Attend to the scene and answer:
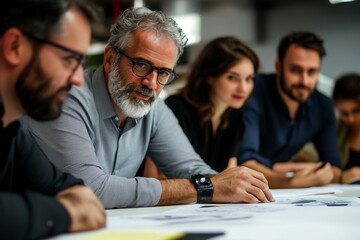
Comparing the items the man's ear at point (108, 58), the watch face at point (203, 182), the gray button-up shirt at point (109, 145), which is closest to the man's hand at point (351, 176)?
the gray button-up shirt at point (109, 145)

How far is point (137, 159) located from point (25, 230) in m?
1.01

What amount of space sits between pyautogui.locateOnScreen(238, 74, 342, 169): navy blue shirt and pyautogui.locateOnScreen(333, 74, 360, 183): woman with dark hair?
48cm

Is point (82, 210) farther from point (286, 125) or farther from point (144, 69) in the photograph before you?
point (286, 125)

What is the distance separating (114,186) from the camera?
1.25 metres

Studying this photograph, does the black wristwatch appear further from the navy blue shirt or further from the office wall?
the office wall

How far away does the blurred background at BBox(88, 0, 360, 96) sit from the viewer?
4.45 meters

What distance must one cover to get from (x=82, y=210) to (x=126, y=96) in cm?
74

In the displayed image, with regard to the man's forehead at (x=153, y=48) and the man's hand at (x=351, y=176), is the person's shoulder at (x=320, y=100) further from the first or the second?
the man's forehead at (x=153, y=48)

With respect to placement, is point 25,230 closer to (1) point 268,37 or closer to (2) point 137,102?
(2) point 137,102

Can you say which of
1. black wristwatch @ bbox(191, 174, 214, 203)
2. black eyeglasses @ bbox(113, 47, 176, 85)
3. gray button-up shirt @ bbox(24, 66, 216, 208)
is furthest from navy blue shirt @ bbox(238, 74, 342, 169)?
black wristwatch @ bbox(191, 174, 214, 203)

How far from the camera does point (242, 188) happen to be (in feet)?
4.38

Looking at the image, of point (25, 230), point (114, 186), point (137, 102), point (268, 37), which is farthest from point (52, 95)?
point (268, 37)

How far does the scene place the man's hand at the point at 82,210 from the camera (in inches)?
30.6

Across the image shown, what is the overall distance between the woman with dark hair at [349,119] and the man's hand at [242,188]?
206cm
